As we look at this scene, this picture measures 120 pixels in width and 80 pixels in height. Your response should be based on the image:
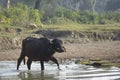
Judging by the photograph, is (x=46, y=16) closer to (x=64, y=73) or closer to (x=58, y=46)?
(x=58, y=46)

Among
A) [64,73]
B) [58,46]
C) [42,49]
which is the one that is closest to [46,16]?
[42,49]

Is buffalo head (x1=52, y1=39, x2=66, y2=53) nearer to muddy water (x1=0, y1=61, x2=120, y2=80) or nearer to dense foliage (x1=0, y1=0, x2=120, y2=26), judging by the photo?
muddy water (x1=0, y1=61, x2=120, y2=80)

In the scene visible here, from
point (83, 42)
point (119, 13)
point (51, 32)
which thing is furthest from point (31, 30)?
point (119, 13)

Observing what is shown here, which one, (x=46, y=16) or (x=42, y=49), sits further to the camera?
(x=46, y=16)

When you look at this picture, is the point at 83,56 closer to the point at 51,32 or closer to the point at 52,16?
the point at 51,32

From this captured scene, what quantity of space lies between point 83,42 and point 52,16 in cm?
1820

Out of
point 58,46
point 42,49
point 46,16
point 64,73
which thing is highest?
point 58,46

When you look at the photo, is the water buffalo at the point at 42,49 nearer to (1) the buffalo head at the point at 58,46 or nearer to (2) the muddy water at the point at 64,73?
(1) the buffalo head at the point at 58,46

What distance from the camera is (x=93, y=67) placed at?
20.0 meters

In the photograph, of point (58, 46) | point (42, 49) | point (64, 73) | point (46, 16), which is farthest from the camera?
point (46, 16)

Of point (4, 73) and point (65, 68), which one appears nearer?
point (4, 73)

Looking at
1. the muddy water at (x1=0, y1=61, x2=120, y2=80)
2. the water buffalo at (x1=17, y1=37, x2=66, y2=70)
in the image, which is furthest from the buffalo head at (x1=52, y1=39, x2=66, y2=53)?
the muddy water at (x1=0, y1=61, x2=120, y2=80)

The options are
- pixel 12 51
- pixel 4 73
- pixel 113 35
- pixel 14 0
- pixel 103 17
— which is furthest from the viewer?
pixel 14 0

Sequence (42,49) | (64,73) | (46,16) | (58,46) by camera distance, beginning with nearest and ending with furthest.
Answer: (64,73) → (58,46) → (42,49) → (46,16)
